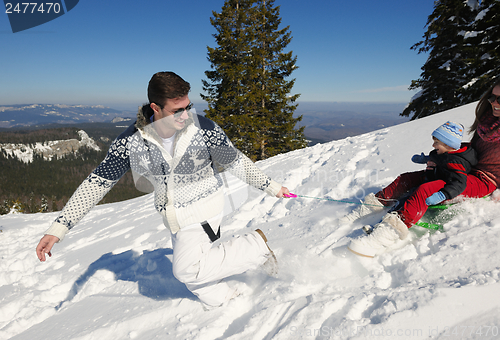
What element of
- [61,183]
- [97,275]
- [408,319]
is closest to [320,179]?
[408,319]

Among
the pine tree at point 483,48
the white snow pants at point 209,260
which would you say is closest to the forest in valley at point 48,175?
the pine tree at point 483,48

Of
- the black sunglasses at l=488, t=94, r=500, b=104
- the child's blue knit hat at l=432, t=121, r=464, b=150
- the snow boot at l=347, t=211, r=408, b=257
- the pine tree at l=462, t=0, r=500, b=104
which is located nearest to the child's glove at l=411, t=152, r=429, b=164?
the child's blue knit hat at l=432, t=121, r=464, b=150

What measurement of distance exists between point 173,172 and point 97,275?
2035 mm

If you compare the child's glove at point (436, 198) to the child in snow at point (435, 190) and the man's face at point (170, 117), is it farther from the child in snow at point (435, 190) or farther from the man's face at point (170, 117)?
the man's face at point (170, 117)

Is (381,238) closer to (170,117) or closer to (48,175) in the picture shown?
A: (170,117)

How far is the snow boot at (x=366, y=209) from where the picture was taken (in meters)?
2.60

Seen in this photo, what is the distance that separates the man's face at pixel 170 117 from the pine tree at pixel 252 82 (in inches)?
513

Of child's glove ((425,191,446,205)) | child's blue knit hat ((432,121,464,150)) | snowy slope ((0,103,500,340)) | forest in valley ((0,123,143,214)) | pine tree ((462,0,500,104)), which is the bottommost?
forest in valley ((0,123,143,214))

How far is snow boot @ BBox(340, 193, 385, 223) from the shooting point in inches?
102

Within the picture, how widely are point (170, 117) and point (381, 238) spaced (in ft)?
6.73

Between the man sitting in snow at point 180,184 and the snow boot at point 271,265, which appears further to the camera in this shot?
the snow boot at point 271,265

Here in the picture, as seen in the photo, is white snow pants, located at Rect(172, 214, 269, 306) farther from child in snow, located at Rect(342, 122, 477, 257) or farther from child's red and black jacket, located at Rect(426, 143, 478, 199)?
child's red and black jacket, located at Rect(426, 143, 478, 199)

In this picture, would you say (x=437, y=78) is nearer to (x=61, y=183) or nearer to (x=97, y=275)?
(x=97, y=275)

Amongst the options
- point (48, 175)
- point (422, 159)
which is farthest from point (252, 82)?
point (48, 175)
